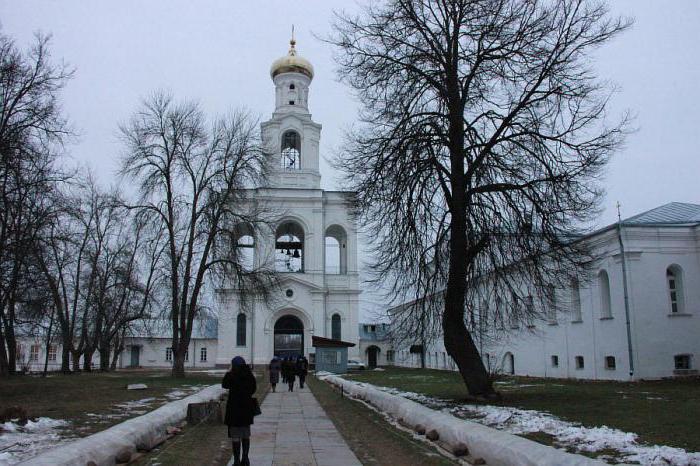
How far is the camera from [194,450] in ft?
38.6

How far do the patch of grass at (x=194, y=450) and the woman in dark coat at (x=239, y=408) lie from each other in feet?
2.05

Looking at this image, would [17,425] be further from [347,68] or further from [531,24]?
[531,24]

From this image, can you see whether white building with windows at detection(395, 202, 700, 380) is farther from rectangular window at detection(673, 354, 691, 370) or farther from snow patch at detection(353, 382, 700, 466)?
snow patch at detection(353, 382, 700, 466)

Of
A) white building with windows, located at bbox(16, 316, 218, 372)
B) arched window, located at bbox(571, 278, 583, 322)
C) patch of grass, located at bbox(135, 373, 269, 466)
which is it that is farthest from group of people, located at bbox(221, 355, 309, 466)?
white building with windows, located at bbox(16, 316, 218, 372)

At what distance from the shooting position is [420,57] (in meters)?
17.6

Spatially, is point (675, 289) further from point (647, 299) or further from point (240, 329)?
point (240, 329)

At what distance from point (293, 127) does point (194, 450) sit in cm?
4729

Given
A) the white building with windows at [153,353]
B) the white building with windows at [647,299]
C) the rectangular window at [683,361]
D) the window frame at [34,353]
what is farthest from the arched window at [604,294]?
the window frame at [34,353]

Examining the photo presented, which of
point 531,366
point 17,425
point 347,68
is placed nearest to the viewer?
point 17,425

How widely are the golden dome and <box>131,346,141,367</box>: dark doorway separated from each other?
34173mm

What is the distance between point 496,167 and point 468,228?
1804 mm

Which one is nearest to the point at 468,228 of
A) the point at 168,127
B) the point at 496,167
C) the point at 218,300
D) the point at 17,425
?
the point at 496,167

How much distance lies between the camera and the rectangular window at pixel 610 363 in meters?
28.4

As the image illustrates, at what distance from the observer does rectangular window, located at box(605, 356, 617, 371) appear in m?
28.4
